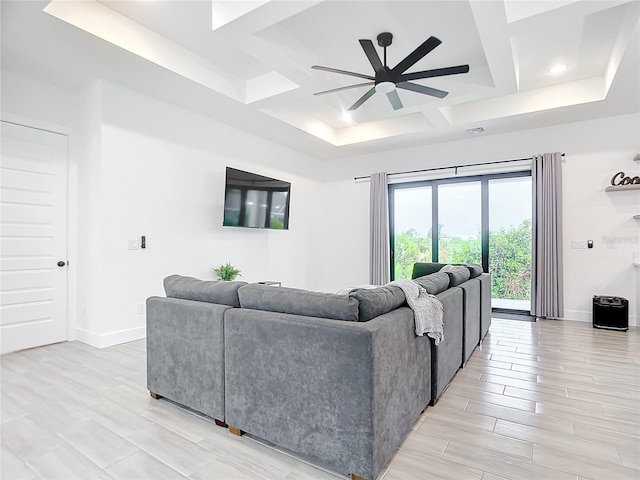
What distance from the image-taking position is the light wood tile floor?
1680 millimetres

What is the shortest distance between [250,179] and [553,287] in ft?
14.8

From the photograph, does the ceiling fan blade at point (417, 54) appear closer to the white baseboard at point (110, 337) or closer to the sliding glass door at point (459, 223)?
the sliding glass door at point (459, 223)

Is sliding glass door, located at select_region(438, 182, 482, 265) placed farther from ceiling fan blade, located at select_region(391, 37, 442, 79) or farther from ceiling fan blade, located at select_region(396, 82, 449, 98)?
ceiling fan blade, located at select_region(391, 37, 442, 79)

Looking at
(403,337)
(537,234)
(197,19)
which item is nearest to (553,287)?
(537,234)

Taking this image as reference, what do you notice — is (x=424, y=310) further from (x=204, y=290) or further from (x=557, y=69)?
(x=557, y=69)

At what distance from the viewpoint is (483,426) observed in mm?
2082

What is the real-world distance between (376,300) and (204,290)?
1103 millimetres

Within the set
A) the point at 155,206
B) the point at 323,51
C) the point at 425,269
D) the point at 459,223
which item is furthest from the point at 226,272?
the point at 459,223

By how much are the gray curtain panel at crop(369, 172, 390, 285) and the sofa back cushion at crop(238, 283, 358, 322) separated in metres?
4.56

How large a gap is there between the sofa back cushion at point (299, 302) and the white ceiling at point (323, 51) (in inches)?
80.9

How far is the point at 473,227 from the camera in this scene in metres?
5.77

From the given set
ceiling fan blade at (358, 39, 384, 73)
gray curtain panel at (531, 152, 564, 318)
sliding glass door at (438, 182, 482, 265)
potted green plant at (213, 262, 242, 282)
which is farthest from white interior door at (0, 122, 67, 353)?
gray curtain panel at (531, 152, 564, 318)

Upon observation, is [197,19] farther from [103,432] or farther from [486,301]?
[486,301]

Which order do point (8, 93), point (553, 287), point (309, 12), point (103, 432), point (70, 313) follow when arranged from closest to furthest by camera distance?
point (103, 432)
point (309, 12)
point (8, 93)
point (70, 313)
point (553, 287)
